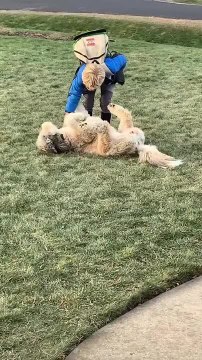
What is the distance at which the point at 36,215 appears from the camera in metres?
4.43

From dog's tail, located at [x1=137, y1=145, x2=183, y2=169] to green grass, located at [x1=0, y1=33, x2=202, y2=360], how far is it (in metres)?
0.07

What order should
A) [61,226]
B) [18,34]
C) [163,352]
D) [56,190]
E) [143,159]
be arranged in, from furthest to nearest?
1. [18,34]
2. [143,159]
3. [56,190]
4. [61,226]
5. [163,352]

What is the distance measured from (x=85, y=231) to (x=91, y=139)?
178cm

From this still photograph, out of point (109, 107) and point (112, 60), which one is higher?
point (112, 60)

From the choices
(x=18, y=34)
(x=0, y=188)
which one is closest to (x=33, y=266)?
(x=0, y=188)

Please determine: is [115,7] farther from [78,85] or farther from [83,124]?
[83,124]

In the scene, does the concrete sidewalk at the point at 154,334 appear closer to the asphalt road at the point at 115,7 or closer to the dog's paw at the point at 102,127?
the dog's paw at the point at 102,127

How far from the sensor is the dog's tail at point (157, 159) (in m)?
5.42

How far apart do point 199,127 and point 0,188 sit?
9.03 feet

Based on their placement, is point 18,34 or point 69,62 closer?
point 69,62

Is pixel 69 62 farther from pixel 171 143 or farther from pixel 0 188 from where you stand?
pixel 0 188

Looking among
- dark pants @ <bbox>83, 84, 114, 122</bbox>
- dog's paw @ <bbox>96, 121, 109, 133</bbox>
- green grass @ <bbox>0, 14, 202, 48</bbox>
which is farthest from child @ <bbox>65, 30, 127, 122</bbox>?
green grass @ <bbox>0, 14, 202, 48</bbox>

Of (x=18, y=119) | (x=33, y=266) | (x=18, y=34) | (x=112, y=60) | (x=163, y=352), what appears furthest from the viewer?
(x=18, y=34)

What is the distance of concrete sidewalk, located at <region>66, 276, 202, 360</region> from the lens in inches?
111
